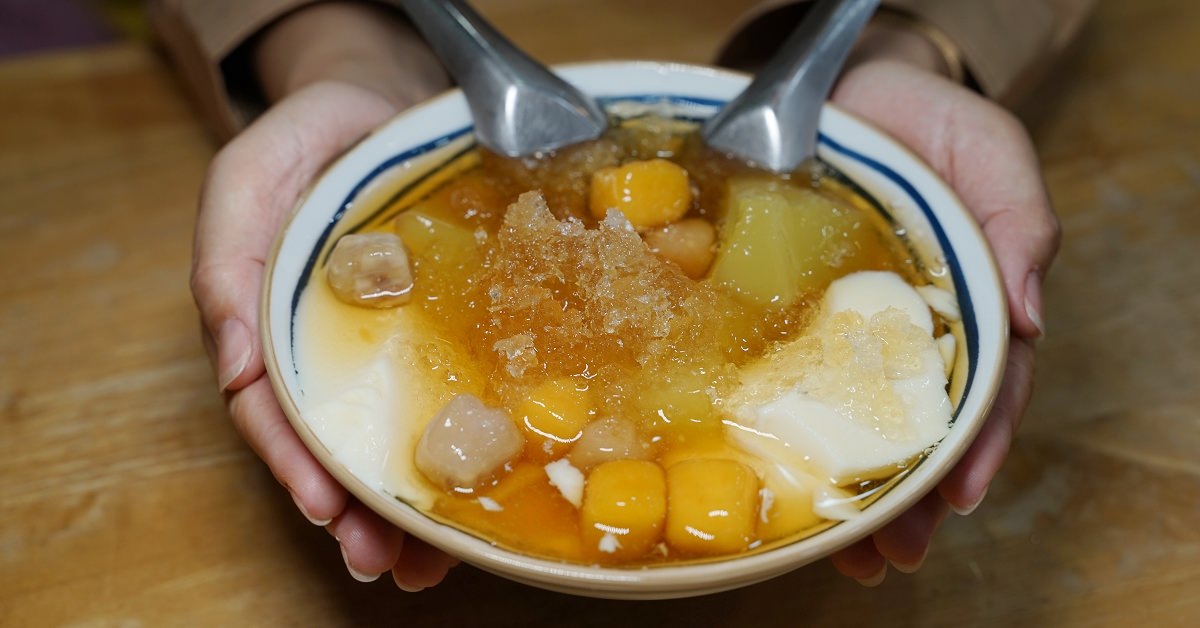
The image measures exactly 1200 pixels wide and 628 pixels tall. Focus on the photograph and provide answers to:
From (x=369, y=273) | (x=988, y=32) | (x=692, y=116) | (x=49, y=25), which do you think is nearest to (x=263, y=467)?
(x=369, y=273)

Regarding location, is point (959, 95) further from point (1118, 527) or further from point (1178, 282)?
point (1118, 527)

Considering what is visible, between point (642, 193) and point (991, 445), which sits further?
point (642, 193)

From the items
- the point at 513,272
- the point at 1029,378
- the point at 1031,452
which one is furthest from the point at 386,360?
the point at 1031,452

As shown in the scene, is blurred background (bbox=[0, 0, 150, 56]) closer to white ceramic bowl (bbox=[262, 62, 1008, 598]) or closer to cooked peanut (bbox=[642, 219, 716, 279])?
white ceramic bowl (bbox=[262, 62, 1008, 598])

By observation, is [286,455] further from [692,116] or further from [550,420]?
[692,116]

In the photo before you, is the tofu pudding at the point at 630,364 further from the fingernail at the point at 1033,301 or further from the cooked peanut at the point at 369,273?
the fingernail at the point at 1033,301
